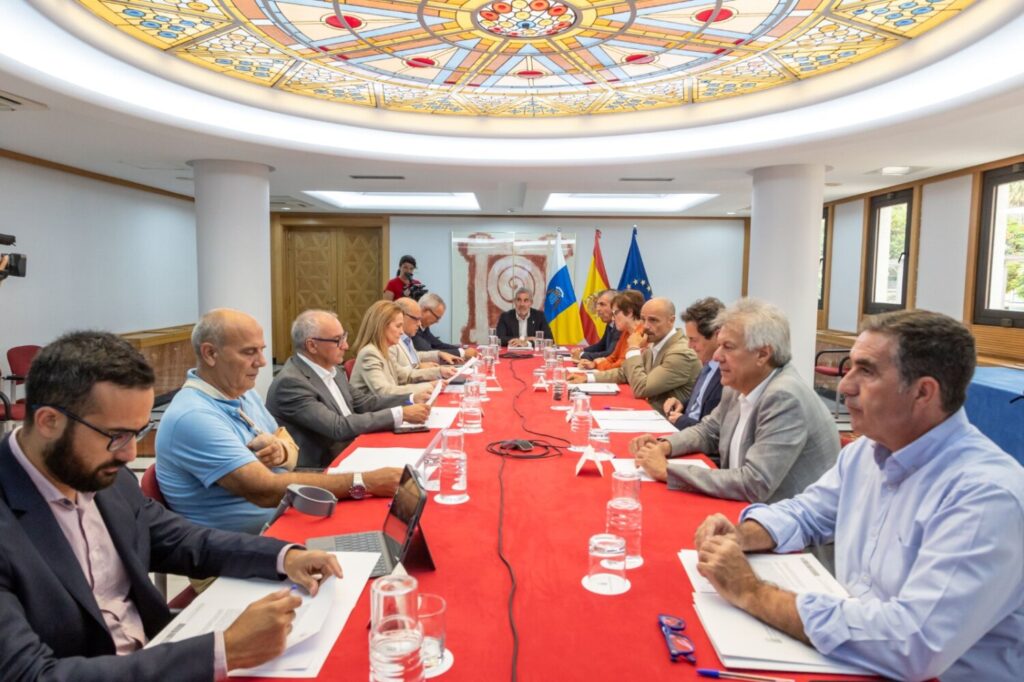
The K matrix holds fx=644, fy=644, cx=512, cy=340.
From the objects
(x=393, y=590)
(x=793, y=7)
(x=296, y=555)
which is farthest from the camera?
(x=793, y=7)

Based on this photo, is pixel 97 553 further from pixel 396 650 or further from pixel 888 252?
pixel 888 252

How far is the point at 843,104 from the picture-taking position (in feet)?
16.7

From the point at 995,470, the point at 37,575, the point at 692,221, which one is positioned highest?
the point at 692,221

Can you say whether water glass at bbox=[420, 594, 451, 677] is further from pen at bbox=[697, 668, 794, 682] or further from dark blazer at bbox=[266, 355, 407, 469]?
dark blazer at bbox=[266, 355, 407, 469]

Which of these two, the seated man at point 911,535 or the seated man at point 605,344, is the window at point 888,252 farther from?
the seated man at point 911,535

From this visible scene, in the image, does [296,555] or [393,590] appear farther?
[296,555]

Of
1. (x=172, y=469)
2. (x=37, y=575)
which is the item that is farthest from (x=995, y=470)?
(x=172, y=469)

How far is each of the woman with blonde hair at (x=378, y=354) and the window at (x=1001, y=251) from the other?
5856mm

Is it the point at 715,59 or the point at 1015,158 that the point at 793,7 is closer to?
the point at 715,59

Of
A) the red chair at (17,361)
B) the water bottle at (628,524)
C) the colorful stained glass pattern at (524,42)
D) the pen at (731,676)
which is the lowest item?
the red chair at (17,361)

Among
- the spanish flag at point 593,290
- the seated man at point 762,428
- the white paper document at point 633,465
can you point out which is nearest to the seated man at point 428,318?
the spanish flag at point 593,290

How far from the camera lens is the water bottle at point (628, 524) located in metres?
1.63

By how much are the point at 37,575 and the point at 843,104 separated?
571 centimetres

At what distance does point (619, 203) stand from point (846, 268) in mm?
3718
